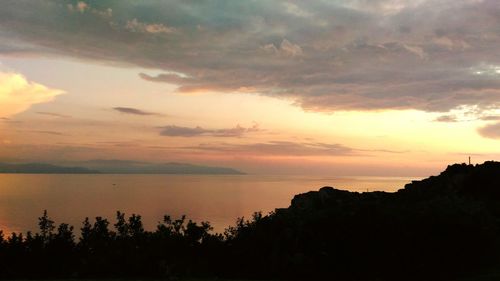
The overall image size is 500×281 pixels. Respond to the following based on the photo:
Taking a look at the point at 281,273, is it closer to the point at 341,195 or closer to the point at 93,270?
the point at 93,270

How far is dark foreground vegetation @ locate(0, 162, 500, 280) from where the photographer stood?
22.3 meters

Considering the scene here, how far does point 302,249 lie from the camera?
24.1m

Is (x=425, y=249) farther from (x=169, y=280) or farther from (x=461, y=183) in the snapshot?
(x=461, y=183)

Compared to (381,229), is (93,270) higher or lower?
lower

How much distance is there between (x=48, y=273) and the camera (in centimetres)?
2309

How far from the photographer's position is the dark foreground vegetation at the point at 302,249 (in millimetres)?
22297

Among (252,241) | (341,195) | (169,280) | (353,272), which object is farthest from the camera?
(341,195)

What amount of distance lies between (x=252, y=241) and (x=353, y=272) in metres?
5.75

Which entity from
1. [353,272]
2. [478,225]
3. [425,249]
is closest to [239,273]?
[353,272]

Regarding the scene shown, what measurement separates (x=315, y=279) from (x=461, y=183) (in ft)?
69.0

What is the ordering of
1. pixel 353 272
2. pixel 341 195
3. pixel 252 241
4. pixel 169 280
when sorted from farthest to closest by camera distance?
pixel 341 195
pixel 252 241
pixel 353 272
pixel 169 280

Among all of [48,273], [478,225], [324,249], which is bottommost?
[48,273]

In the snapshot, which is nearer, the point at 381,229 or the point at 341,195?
the point at 381,229

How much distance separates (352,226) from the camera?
78.0 feet
